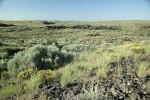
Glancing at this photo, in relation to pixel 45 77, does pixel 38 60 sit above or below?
below

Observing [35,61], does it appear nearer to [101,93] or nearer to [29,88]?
[29,88]

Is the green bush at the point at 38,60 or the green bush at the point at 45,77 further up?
the green bush at the point at 45,77

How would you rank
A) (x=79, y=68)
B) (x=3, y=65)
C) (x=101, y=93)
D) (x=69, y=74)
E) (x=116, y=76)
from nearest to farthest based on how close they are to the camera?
1. (x=101, y=93)
2. (x=116, y=76)
3. (x=69, y=74)
4. (x=79, y=68)
5. (x=3, y=65)

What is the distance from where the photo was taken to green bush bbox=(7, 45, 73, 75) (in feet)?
38.0

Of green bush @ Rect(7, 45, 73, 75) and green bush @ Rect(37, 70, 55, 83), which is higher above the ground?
green bush @ Rect(37, 70, 55, 83)

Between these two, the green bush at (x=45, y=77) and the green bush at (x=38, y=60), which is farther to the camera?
the green bush at (x=38, y=60)

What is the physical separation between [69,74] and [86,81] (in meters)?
1.04

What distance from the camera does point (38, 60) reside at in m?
12.5

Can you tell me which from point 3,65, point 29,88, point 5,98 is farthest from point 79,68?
point 3,65

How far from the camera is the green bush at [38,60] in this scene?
1157 centimetres

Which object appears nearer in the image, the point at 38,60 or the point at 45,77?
the point at 45,77

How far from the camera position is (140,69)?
8633 mm

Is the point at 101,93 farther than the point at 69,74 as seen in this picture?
No

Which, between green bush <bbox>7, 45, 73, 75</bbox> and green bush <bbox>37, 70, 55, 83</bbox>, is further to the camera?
green bush <bbox>7, 45, 73, 75</bbox>
